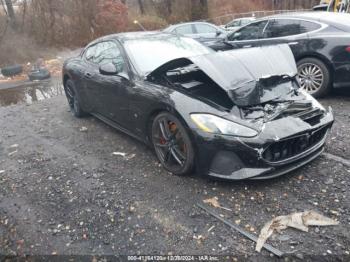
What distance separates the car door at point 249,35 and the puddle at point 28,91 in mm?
4942

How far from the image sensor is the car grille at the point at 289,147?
3.13m

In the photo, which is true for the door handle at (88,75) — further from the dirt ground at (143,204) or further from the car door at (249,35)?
the car door at (249,35)

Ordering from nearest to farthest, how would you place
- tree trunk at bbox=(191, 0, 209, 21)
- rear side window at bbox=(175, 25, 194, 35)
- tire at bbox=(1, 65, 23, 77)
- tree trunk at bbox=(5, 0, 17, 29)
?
rear side window at bbox=(175, 25, 194, 35) → tire at bbox=(1, 65, 23, 77) → tree trunk at bbox=(5, 0, 17, 29) → tree trunk at bbox=(191, 0, 209, 21)

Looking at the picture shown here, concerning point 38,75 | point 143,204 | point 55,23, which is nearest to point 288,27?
point 143,204

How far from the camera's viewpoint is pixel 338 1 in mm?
13125

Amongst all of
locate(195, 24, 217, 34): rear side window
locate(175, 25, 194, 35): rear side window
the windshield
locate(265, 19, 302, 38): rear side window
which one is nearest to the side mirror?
the windshield

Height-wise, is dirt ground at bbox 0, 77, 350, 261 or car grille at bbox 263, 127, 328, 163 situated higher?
car grille at bbox 263, 127, 328, 163

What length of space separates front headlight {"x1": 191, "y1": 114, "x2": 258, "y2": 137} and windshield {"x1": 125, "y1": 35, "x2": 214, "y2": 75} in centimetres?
123

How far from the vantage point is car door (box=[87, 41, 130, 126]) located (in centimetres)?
434

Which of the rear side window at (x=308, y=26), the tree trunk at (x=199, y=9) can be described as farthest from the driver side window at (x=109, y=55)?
the tree trunk at (x=199, y=9)

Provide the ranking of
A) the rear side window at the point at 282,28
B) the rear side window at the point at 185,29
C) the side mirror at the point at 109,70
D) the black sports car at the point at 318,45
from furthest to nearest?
the rear side window at the point at 185,29 < the rear side window at the point at 282,28 < the black sports car at the point at 318,45 < the side mirror at the point at 109,70

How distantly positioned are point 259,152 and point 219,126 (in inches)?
17.9

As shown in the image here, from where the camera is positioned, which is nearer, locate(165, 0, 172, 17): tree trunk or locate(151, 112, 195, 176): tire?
locate(151, 112, 195, 176): tire

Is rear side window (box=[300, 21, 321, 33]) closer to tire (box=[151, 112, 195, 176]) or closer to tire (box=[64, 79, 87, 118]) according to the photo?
tire (box=[151, 112, 195, 176])
